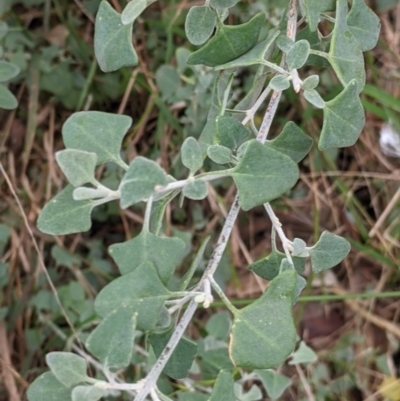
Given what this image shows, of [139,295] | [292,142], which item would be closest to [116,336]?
[139,295]

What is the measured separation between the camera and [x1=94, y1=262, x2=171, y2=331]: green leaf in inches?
29.0

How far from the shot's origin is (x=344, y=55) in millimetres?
850

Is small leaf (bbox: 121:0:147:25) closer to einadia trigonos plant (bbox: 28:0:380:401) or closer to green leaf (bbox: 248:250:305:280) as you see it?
einadia trigonos plant (bbox: 28:0:380:401)

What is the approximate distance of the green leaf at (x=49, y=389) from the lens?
31.7 inches

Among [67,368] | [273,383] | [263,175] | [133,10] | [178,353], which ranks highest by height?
[133,10]

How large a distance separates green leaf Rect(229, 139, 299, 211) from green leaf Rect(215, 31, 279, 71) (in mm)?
132

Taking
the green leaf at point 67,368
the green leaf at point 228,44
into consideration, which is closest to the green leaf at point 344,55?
the green leaf at point 228,44

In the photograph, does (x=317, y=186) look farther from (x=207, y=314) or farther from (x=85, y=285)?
(x=85, y=285)

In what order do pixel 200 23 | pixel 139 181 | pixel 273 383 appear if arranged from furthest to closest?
pixel 273 383
pixel 200 23
pixel 139 181

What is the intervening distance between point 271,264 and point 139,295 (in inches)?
9.8

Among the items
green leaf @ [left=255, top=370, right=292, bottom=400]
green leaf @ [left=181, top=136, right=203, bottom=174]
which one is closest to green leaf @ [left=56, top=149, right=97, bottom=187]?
green leaf @ [left=181, top=136, right=203, bottom=174]

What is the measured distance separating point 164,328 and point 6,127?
3.38 ft

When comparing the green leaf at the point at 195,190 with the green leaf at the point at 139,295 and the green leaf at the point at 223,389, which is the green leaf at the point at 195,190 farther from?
the green leaf at the point at 223,389

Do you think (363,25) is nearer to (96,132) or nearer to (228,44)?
(228,44)
